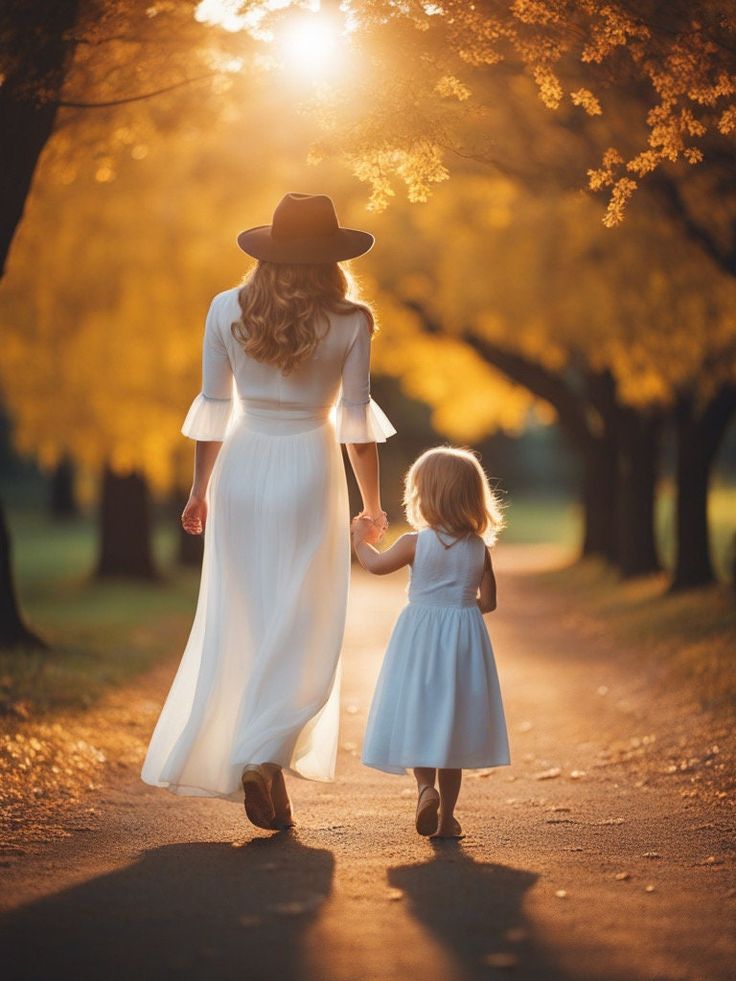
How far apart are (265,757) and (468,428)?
20503 millimetres

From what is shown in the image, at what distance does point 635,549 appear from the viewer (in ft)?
57.5

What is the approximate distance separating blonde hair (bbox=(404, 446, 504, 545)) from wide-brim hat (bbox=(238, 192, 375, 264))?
92cm

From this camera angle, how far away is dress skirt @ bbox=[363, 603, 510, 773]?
16.2 ft

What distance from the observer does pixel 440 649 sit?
5.08 meters

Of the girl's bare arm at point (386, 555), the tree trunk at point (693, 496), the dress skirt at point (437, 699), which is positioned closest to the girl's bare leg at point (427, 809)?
the dress skirt at point (437, 699)

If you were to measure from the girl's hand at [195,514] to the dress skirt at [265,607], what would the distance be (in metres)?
0.05

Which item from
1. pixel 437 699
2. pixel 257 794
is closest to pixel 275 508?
pixel 437 699

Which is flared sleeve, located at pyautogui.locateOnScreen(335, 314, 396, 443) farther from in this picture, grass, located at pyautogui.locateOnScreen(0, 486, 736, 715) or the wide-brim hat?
grass, located at pyautogui.locateOnScreen(0, 486, 736, 715)

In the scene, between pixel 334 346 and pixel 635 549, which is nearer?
pixel 334 346

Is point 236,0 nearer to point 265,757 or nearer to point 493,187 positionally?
point 265,757

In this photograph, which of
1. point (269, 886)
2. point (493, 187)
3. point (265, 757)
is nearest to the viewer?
point (269, 886)

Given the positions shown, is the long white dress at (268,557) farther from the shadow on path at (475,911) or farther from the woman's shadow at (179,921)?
the shadow on path at (475,911)

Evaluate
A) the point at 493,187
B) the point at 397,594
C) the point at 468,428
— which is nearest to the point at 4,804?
the point at 493,187

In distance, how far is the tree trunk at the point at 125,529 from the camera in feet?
65.9
